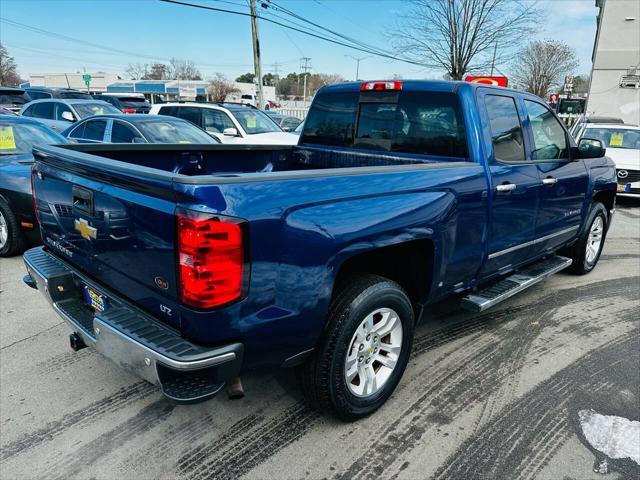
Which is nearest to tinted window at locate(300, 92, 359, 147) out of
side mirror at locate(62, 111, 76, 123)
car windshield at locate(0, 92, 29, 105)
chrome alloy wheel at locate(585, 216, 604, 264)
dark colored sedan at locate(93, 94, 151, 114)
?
chrome alloy wheel at locate(585, 216, 604, 264)

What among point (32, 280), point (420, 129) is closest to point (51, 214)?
point (32, 280)

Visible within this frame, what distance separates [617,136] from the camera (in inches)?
438

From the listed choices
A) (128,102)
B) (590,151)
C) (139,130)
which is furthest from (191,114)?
(128,102)

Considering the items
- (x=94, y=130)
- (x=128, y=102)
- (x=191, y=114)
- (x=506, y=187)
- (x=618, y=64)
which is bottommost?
(x=506, y=187)

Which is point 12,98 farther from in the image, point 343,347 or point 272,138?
point 343,347

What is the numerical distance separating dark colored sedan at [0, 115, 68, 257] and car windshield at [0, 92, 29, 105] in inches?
568

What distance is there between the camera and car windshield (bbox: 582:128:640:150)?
11.0 m

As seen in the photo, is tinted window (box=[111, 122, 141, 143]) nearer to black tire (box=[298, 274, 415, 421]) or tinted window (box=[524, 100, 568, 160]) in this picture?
tinted window (box=[524, 100, 568, 160])

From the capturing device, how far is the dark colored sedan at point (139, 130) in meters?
7.60

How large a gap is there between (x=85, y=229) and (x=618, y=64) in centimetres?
3058

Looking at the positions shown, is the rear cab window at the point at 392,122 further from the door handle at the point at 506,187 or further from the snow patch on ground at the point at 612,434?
the snow patch on ground at the point at 612,434

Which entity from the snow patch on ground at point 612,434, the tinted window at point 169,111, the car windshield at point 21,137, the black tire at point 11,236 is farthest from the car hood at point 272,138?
the snow patch on ground at point 612,434

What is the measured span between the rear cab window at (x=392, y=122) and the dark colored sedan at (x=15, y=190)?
345 centimetres

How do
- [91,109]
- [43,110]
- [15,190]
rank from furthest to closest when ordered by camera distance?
[43,110]
[91,109]
[15,190]
